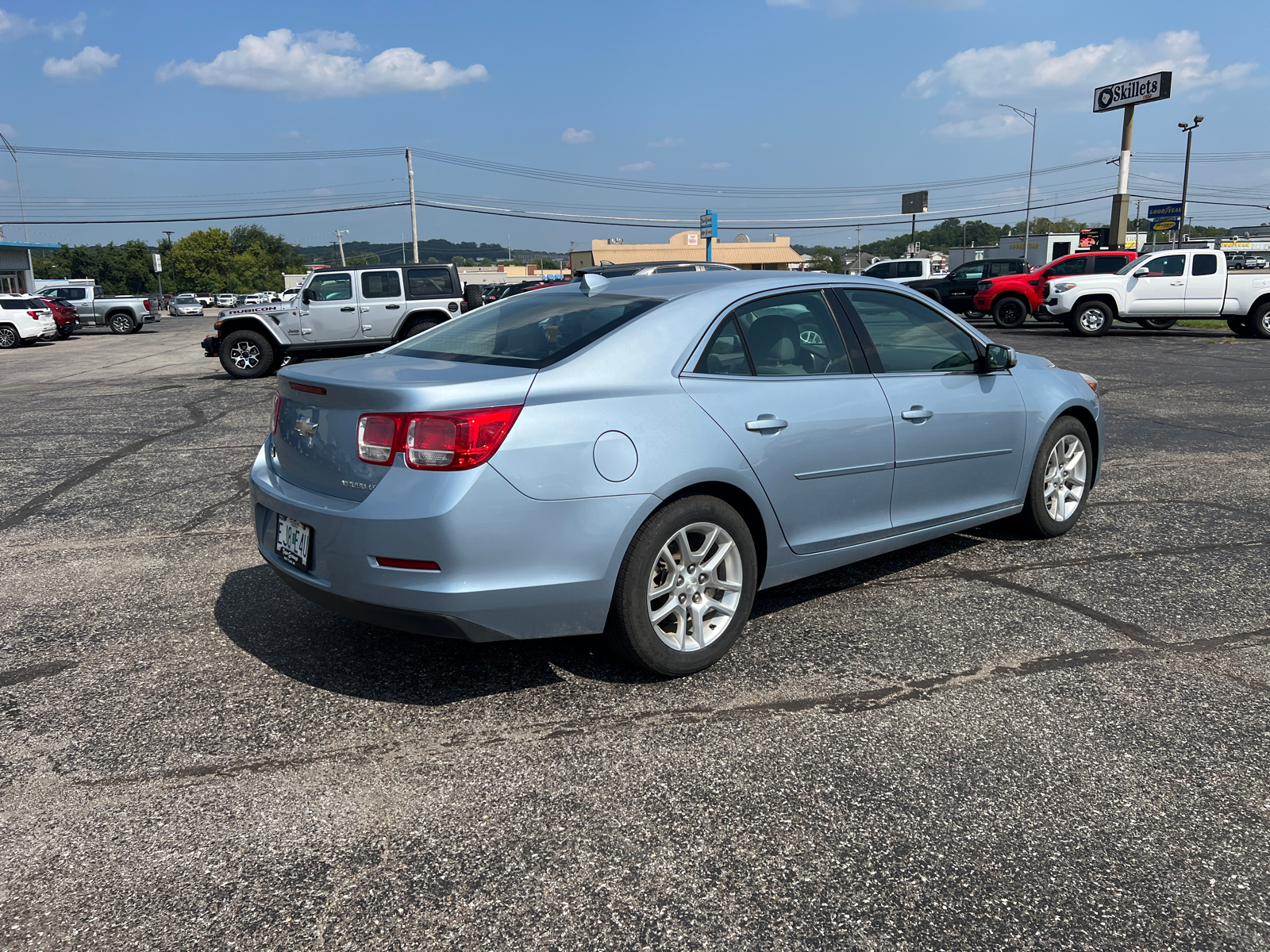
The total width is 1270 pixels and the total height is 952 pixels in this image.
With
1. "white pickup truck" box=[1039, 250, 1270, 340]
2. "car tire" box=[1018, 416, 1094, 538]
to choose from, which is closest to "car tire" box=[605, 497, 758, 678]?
"car tire" box=[1018, 416, 1094, 538]

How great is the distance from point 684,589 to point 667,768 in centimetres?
75

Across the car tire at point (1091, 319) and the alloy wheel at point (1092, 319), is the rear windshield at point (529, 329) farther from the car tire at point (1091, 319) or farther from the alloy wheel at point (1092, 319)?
the alloy wheel at point (1092, 319)

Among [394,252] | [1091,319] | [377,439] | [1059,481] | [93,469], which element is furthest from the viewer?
[394,252]

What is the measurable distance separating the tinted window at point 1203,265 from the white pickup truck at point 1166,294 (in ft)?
0.06

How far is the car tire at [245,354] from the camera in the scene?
16.5m

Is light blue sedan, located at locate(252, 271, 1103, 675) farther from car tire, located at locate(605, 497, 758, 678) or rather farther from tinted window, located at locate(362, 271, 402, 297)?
tinted window, located at locate(362, 271, 402, 297)

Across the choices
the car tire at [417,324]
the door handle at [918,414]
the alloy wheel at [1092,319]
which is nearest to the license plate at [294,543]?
the door handle at [918,414]

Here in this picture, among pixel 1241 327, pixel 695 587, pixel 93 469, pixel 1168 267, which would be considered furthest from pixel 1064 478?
pixel 1241 327

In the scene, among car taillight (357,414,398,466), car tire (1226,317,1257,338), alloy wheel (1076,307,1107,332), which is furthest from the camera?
alloy wheel (1076,307,1107,332)

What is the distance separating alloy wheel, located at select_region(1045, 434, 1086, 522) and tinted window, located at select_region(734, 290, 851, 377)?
1839 millimetres

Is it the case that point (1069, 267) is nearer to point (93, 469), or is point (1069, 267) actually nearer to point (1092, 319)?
point (1092, 319)

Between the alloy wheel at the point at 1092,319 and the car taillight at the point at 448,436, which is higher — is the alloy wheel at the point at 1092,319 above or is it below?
above

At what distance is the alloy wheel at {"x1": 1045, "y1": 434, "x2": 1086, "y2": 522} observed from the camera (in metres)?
5.39

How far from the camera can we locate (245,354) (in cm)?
1662
